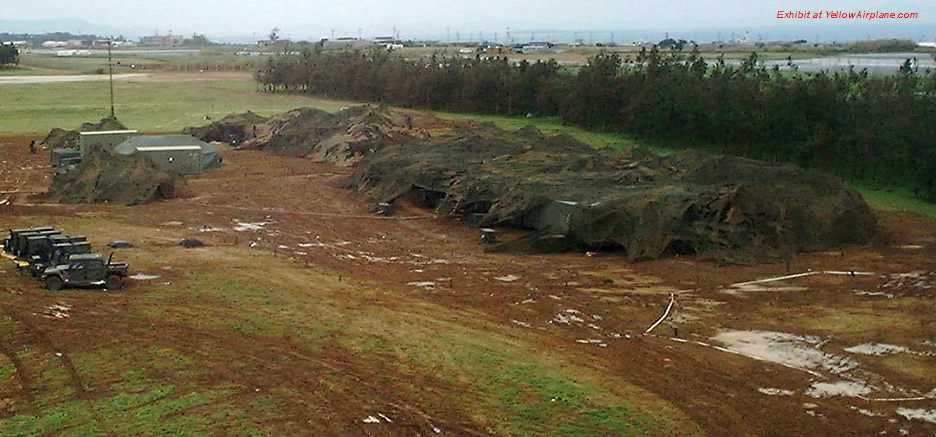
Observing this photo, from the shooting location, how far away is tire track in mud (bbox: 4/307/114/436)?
37.8ft

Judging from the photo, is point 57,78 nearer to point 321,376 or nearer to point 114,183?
point 114,183

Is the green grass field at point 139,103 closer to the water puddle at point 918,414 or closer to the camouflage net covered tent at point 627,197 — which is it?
the camouflage net covered tent at point 627,197

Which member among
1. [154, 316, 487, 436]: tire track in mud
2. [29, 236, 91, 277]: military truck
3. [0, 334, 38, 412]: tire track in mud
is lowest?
[0, 334, 38, 412]: tire track in mud

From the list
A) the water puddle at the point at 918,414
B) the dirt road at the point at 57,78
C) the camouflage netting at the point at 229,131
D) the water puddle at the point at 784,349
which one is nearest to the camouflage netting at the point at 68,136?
the camouflage netting at the point at 229,131

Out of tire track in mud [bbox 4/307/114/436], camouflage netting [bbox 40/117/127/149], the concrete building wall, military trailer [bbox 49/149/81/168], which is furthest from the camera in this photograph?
camouflage netting [bbox 40/117/127/149]

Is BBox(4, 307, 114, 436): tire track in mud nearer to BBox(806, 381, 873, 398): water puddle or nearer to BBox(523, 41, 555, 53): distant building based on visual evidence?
BBox(806, 381, 873, 398): water puddle

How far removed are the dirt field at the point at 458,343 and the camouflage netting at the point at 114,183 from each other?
15.4 feet

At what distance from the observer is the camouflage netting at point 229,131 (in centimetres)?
4428

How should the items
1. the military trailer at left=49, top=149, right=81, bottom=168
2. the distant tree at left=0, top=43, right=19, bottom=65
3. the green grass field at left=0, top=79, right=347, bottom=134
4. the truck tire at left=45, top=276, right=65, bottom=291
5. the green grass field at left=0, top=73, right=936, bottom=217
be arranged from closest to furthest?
the truck tire at left=45, top=276, right=65, bottom=291 → the military trailer at left=49, top=149, right=81, bottom=168 → the green grass field at left=0, top=73, right=936, bottom=217 → the green grass field at left=0, top=79, right=347, bottom=134 → the distant tree at left=0, top=43, right=19, bottom=65

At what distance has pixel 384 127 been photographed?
40.6 m

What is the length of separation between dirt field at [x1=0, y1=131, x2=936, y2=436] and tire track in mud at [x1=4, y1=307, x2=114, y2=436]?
47 mm

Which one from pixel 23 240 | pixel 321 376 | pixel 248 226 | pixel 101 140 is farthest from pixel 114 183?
pixel 321 376

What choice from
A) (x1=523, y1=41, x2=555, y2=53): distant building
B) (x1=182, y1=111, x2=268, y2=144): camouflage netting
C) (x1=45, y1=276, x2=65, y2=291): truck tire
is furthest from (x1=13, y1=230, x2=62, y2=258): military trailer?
(x1=523, y1=41, x2=555, y2=53): distant building

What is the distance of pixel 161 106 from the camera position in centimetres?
5809
